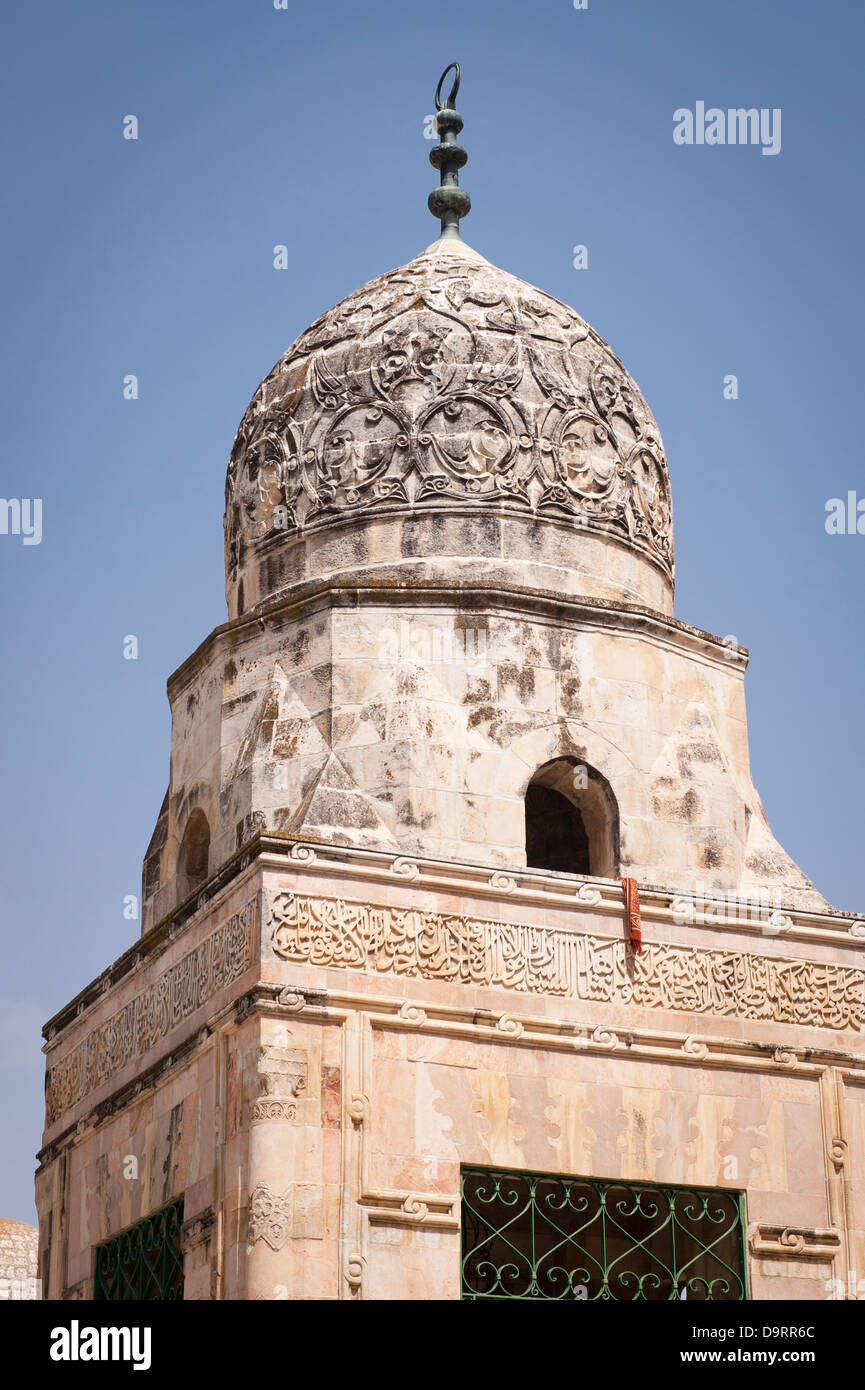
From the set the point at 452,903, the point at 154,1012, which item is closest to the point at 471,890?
the point at 452,903

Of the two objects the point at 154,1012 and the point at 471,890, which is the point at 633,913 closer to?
the point at 471,890

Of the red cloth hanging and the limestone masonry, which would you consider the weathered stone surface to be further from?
the red cloth hanging

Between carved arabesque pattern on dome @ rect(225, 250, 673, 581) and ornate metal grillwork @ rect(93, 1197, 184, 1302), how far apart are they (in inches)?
189

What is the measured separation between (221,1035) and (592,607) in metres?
3.80

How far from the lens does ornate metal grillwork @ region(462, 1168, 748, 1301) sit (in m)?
12.2

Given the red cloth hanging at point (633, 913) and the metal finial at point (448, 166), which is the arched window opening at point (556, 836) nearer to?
the red cloth hanging at point (633, 913)

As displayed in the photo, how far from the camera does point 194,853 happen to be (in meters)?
14.8

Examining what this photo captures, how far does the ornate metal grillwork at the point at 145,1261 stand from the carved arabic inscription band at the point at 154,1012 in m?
1.08

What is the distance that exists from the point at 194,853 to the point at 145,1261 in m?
2.89

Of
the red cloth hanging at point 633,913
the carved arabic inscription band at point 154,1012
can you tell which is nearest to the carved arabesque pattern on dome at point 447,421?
the red cloth hanging at point 633,913

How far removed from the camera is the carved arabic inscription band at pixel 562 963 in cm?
1222
